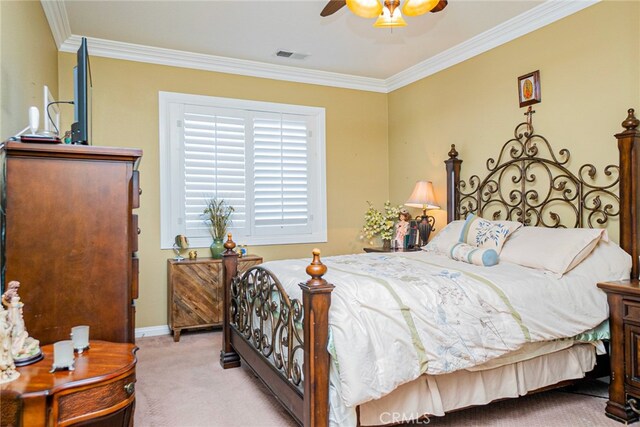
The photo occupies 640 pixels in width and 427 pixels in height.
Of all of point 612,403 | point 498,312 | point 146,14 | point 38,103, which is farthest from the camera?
point 146,14

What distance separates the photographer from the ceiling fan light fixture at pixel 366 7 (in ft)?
8.12

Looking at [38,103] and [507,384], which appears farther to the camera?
[38,103]

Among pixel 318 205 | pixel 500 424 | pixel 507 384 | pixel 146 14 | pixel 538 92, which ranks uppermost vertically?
pixel 146 14

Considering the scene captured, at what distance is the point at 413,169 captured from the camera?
201 inches

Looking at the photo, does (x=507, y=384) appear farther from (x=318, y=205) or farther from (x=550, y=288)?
(x=318, y=205)

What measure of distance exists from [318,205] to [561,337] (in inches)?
124

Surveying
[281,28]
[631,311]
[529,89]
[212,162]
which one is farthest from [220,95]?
[631,311]

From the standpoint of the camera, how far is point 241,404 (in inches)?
106

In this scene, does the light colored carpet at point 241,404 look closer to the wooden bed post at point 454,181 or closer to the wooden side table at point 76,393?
the wooden side table at point 76,393

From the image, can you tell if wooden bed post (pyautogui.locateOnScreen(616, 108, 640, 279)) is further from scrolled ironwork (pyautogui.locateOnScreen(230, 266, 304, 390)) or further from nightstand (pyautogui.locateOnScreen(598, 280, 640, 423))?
scrolled ironwork (pyautogui.locateOnScreen(230, 266, 304, 390))

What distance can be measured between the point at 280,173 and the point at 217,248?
1.16 m

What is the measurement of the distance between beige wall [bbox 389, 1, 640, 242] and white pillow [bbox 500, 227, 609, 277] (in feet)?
2.18

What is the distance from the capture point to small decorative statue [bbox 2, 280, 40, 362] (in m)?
1.50

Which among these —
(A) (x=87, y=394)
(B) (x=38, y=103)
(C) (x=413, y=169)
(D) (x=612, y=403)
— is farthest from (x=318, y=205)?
(A) (x=87, y=394)
